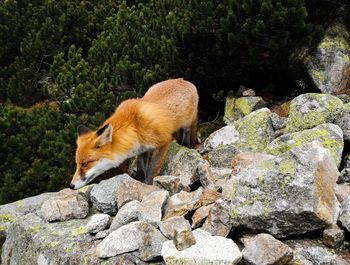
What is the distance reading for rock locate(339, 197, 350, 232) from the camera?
14.2ft

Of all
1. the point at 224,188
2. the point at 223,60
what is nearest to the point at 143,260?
the point at 224,188

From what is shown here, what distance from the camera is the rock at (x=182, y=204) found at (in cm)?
498

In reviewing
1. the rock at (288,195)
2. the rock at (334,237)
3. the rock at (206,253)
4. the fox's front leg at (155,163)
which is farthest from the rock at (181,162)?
the rock at (334,237)

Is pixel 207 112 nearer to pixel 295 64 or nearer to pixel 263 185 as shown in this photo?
pixel 295 64

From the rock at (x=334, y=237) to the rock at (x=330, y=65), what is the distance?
4.71 meters

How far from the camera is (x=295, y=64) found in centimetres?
871

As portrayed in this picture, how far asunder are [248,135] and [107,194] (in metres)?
2.90

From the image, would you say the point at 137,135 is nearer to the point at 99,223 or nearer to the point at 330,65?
the point at 99,223

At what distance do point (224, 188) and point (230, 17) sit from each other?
4.49 metres

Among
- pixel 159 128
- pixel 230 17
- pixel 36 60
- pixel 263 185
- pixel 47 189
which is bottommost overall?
pixel 47 189

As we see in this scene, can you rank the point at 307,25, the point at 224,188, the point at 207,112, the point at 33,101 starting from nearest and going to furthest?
the point at 224,188
the point at 307,25
the point at 207,112
the point at 33,101

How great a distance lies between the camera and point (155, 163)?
7.18m

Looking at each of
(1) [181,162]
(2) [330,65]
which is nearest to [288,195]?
(1) [181,162]

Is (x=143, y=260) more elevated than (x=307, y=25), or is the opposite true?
(x=307, y=25)
